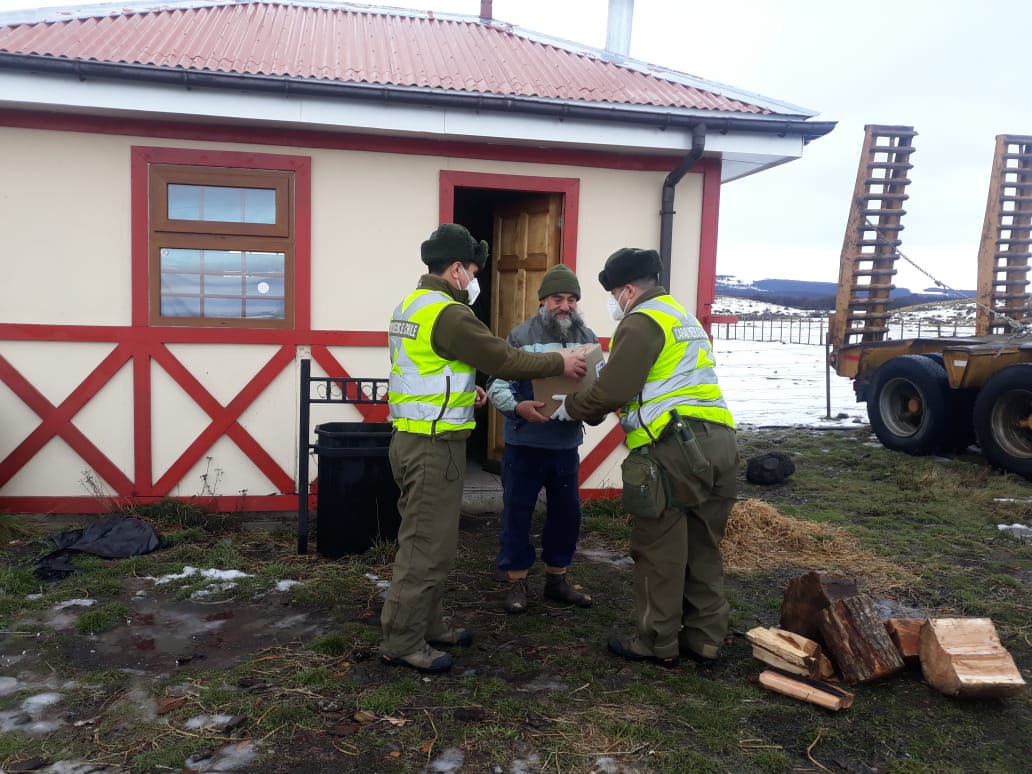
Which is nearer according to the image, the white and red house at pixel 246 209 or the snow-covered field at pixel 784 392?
the white and red house at pixel 246 209

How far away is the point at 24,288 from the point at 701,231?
204 inches

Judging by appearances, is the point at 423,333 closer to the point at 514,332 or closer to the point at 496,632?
the point at 514,332

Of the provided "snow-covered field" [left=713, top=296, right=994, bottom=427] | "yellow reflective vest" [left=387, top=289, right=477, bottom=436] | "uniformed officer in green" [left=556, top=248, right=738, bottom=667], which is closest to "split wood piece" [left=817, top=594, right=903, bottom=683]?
"uniformed officer in green" [left=556, top=248, right=738, bottom=667]

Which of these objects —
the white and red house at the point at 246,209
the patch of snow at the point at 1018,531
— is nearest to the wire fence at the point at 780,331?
the patch of snow at the point at 1018,531

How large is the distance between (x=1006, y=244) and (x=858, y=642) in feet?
34.7

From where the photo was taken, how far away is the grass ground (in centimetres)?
300

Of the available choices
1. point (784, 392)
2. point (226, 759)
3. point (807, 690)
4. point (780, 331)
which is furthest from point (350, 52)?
point (780, 331)

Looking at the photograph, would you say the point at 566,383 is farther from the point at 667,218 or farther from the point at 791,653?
the point at 667,218

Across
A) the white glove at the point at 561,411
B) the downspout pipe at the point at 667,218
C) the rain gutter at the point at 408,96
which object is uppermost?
the rain gutter at the point at 408,96

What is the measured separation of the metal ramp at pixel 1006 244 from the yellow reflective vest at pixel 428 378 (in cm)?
1060

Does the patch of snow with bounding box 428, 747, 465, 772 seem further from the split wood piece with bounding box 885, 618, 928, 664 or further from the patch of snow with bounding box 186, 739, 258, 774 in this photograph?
the split wood piece with bounding box 885, 618, 928, 664

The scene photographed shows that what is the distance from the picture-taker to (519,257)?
6.89 metres

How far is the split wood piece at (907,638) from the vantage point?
3.73 m

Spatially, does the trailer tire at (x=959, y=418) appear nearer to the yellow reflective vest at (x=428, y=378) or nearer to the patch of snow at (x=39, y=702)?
the yellow reflective vest at (x=428, y=378)
